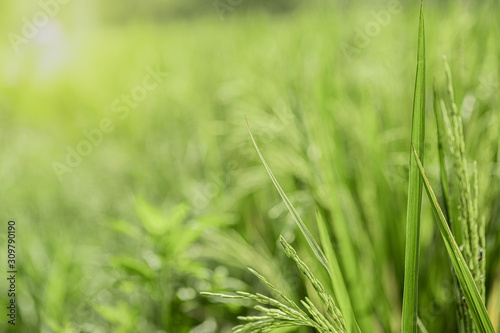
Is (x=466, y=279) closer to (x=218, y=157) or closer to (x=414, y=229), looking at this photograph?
(x=414, y=229)

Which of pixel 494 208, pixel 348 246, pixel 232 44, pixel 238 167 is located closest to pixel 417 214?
pixel 348 246

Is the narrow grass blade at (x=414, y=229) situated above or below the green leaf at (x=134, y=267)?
above

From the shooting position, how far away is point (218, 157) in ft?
4.44

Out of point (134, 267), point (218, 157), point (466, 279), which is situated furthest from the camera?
point (218, 157)

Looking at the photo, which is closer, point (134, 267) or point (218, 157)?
point (134, 267)

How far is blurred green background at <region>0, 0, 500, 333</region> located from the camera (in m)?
0.70

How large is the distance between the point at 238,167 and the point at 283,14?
7.01 feet

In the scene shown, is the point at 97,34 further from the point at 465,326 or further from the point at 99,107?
the point at 465,326

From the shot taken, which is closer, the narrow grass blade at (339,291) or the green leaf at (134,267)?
the narrow grass blade at (339,291)

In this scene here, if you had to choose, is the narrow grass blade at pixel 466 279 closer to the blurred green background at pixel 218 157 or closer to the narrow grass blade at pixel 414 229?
the narrow grass blade at pixel 414 229

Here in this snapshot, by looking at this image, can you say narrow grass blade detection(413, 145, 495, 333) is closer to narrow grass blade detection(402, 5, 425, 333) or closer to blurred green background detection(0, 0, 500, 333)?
narrow grass blade detection(402, 5, 425, 333)

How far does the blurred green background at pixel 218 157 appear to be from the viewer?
700 millimetres

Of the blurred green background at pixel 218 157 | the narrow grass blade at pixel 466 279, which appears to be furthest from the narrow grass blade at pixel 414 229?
the blurred green background at pixel 218 157

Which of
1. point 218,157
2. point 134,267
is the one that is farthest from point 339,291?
point 218,157
